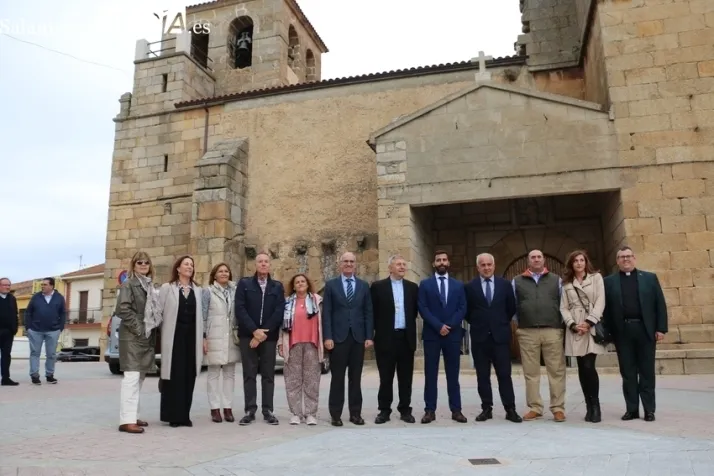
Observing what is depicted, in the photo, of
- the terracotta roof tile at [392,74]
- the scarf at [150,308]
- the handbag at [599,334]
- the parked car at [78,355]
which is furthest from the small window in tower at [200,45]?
the handbag at [599,334]

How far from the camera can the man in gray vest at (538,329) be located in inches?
227

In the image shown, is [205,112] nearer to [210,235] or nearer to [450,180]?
[210,235]

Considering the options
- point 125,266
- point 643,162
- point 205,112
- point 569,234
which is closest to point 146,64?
point 205,112

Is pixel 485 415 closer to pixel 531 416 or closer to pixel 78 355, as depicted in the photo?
pixel 531 416

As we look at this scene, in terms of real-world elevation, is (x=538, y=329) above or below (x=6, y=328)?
below

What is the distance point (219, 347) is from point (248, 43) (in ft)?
65.1

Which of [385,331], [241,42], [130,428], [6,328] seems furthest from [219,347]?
[241,42]

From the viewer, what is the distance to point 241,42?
23.6 meters

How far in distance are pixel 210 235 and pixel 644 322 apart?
11.2 m

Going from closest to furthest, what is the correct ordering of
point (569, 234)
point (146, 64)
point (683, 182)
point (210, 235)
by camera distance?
point (683, 182) < point (569, 234) < point (210, 235) < point (146, 64)

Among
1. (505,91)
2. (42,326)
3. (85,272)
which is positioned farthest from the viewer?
(85,272)

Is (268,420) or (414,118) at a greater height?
(414,118)

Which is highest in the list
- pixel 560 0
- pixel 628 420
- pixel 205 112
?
pixel 560 0

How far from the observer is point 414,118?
11852 mm
